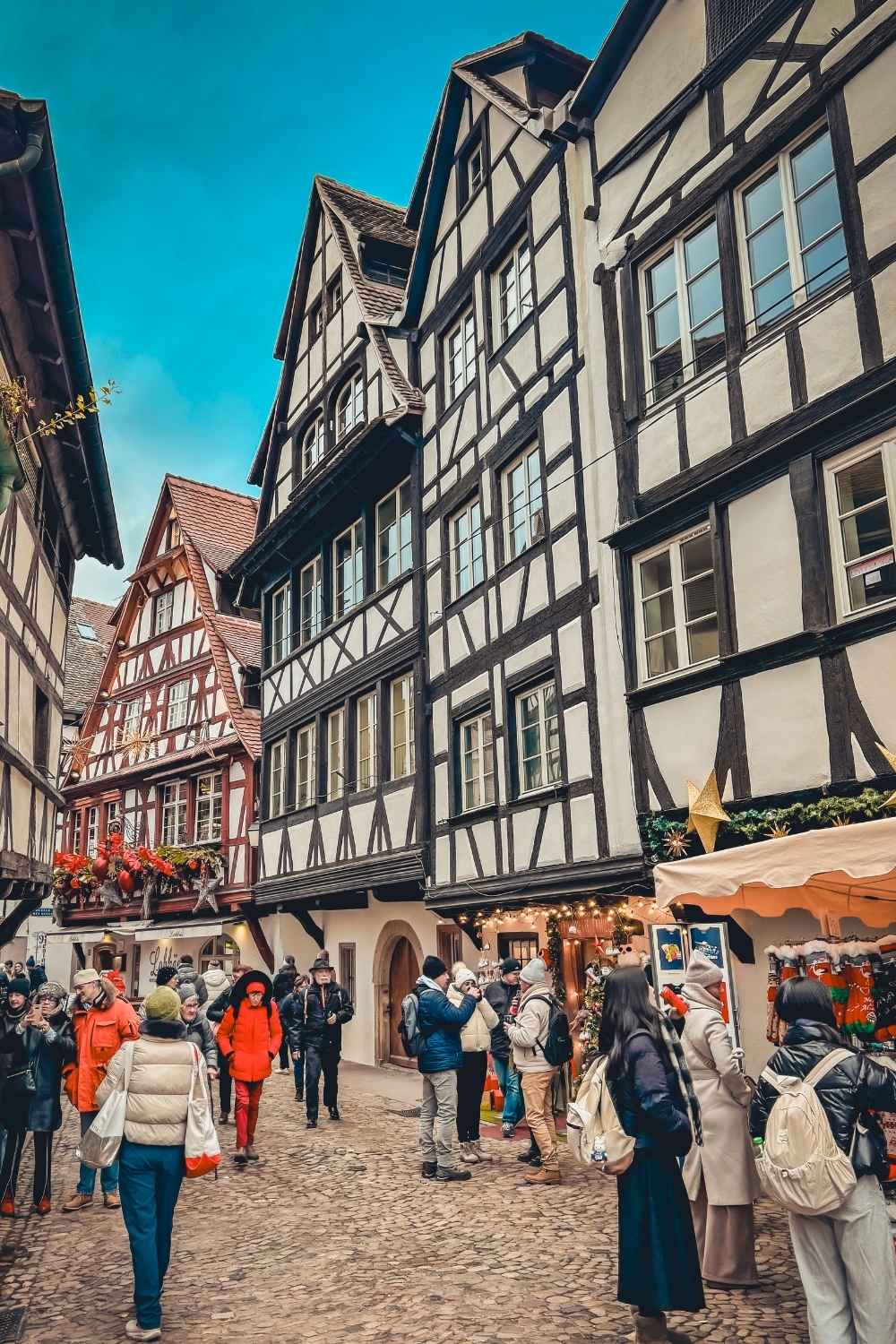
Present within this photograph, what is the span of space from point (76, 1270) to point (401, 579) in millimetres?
10723

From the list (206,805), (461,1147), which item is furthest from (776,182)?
(206,805)

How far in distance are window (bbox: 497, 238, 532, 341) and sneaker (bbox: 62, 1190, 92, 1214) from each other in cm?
1068

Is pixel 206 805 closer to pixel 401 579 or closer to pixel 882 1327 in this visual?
pixel 401 579

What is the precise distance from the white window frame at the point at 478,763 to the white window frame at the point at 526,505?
88.2 inches

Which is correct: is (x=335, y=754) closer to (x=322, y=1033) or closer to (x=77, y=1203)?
(x=322, y=1033)

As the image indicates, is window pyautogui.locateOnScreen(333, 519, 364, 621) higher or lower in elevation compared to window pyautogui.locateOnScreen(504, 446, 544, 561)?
higher

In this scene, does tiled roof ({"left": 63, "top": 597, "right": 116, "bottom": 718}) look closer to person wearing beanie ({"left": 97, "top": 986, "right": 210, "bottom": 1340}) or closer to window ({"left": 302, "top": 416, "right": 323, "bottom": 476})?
window ({"left": 302, "top": 416, "right": 323, "bottom": 476})

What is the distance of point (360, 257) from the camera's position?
18922 mm

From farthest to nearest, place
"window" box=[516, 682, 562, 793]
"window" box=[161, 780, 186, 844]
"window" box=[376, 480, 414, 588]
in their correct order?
"window" box=[161, 780, 186, 844]
"window" box=[376, 480, 414, 588]
"window" box=[516, 682, 562, 793]

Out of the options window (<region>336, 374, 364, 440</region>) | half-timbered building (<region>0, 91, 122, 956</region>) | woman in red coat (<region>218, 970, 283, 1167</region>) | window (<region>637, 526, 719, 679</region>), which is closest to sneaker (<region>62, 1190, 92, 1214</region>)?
woman in red coat (<region>218, 970, 283, 1167</region>)

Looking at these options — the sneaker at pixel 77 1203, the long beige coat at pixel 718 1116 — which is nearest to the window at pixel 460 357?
the long beige coat at pixel 718 1116

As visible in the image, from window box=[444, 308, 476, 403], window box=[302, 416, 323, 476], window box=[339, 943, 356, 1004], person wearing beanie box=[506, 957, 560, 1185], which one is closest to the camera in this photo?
person wearing beanie box=[506, 957, 560, 1185]

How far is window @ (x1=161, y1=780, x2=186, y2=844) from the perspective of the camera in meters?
27.1

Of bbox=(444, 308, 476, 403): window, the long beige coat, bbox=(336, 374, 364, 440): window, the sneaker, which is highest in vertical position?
bbox=(336, 374, 364, 440): window
